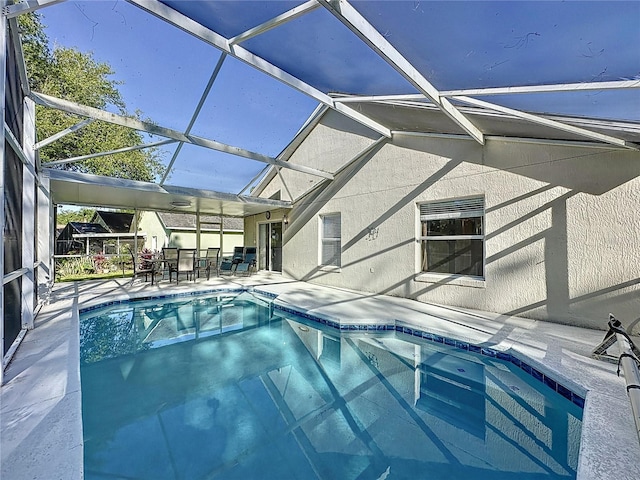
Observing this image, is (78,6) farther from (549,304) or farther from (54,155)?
(54,155)

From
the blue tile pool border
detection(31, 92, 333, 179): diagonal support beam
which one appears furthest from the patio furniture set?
detection(31, 92, 333, 179): diagonal support beam

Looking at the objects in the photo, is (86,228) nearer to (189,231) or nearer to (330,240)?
(189,231)

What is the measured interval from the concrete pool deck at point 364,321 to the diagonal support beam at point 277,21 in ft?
14.5

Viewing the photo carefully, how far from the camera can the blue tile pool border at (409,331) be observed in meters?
3.49

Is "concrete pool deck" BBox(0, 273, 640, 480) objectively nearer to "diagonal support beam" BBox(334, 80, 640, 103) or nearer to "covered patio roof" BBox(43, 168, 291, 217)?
"covered patio roof" BBox(43, 168, 291, 217)

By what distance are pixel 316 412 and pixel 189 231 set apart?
61.5 ft

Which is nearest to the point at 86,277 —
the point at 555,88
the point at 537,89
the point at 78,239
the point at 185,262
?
the point at 185,262

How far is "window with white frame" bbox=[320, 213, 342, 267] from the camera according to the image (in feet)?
32.7

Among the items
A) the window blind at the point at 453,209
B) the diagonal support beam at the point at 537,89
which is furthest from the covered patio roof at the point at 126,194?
the diagonal support beam at the point at 537,89

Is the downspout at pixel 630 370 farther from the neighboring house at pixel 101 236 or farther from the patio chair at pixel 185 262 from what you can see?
the neighboring house at pixel 101 236

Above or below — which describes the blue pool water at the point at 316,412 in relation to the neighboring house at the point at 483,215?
below

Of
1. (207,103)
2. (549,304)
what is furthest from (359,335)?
(207,103)

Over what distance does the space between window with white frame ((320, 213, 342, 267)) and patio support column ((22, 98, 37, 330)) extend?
284 inches

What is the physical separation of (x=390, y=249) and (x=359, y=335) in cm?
311
